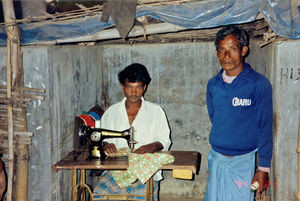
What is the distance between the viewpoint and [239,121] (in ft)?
9.70

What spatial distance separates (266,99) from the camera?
112 inches

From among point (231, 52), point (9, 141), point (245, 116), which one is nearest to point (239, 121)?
point (245, 116)

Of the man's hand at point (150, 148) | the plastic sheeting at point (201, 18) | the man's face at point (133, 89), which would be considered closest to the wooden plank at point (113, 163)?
the man's hand at point (150, 148)

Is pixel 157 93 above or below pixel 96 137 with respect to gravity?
above

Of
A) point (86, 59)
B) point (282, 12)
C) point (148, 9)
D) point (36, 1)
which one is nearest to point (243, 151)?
point (282, 12)

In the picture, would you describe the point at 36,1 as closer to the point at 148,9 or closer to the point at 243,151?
the point at 148,9

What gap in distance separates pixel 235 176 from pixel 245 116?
562 mm

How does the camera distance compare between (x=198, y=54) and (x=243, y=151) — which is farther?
(x=198, y=54)

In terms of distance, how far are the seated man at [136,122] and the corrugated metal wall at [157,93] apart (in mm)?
595

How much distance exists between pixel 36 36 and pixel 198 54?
2799 mm

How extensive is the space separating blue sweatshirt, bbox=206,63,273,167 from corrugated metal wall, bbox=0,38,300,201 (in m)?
0.54

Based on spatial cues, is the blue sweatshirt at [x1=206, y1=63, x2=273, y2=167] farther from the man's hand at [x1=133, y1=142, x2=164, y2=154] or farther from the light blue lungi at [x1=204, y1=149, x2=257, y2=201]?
the man's hand at [x1=133, y1=142, x2=164, y2=154]

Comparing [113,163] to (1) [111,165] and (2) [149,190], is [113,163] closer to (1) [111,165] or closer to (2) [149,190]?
(1) [111,165]

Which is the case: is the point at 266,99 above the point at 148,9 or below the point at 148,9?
below
